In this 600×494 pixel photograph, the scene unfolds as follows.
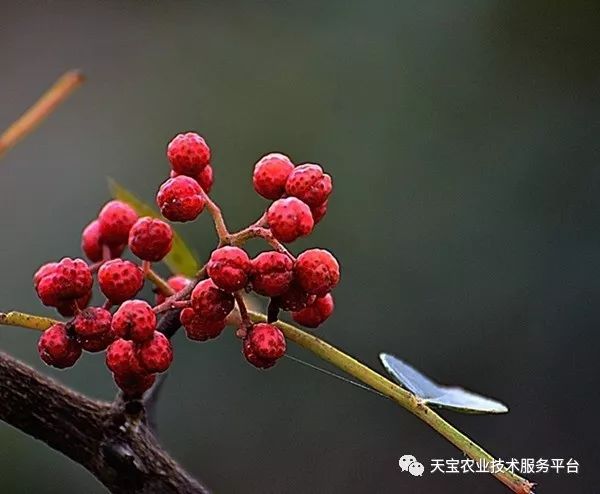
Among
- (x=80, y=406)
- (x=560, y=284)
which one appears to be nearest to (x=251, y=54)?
(x=560, y=284)

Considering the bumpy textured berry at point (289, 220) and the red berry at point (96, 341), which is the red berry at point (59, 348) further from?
the bumpy textured berry at point (289, 220)

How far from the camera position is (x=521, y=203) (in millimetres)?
2242

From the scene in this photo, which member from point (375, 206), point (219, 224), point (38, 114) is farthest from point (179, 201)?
point (375, 206)

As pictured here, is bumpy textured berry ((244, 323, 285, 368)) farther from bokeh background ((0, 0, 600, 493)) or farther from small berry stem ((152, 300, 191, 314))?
bokeh background ((0, 0, 600, 493))

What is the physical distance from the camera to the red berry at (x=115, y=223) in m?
0.67

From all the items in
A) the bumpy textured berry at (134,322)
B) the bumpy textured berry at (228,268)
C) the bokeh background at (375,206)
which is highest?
the bokeh background at (375,206)

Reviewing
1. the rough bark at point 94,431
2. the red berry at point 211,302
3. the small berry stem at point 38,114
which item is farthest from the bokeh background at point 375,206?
the red berry at point 211,302

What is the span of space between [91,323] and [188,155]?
0.48 ft

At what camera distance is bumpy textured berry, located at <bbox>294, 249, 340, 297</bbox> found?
529mm

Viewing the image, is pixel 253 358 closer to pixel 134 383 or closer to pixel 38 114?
pixel 134 383

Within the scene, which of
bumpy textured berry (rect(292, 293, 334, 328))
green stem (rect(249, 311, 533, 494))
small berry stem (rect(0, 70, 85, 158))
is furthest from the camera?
small berry stem (rect(0, 70, 85, 158))

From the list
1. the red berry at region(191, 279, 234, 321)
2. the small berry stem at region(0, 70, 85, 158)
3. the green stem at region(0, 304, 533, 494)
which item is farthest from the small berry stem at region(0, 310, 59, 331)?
the small berry stem at region(0, 70, 85, 158)

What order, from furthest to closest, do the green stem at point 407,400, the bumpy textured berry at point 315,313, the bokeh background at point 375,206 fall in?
the bokeh background at point 375,206
the bumpy textured berry at point 315,313
the green stem at point 407,400

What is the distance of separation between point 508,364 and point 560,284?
25cm
